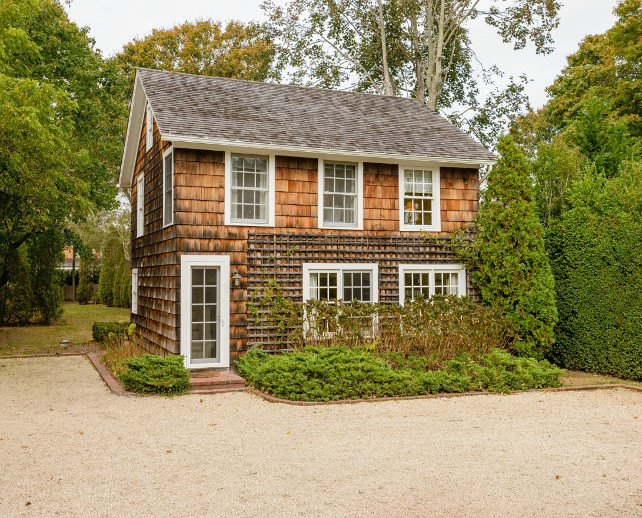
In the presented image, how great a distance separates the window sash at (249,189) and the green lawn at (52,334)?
8.32 m

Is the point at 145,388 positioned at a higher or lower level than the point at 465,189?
lower

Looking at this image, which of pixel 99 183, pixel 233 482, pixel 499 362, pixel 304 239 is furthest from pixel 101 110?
pixel 233 482

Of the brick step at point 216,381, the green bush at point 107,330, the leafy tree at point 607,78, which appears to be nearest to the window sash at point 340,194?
the brick step at point 216,381

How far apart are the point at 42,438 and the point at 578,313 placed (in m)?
10.7

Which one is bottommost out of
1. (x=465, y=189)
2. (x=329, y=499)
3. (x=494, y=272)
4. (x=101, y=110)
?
(x=329, y=499)

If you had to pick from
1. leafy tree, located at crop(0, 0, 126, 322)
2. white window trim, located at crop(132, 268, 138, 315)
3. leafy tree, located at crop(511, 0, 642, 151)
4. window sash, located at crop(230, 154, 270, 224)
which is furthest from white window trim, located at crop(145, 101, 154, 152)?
leafy tree, located at crop(511, 0, 642, 151)

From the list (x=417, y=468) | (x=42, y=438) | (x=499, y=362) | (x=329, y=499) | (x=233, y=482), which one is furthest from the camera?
(x=499, y=362)

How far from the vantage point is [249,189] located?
1320cm

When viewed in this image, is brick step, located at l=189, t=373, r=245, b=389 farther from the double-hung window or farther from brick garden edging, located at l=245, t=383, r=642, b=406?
the double-hung window

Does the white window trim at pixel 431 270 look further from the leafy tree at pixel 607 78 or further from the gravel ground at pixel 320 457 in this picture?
the leafy tree at pixel 607 78

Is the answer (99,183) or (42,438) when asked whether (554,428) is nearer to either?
(42,438)

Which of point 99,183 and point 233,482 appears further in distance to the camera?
point 99,183

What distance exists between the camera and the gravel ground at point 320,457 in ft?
18.0

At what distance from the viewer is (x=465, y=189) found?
1505 centimetres
